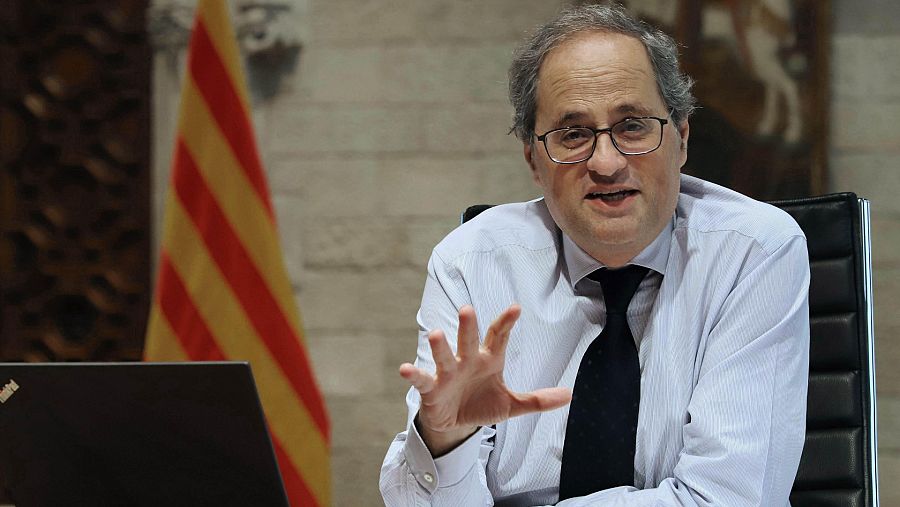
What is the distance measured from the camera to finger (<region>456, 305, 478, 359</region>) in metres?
1.13

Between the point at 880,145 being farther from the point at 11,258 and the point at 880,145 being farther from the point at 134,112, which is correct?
the point at 11,258

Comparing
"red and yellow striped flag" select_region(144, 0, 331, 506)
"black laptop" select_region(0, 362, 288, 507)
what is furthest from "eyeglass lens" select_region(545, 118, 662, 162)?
"red and yellow striped flag" select_region(144, 0, 331, 506)

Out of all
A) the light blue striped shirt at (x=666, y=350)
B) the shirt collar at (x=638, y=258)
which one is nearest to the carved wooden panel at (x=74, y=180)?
the light blue striped shirt at (x=666, y=350)

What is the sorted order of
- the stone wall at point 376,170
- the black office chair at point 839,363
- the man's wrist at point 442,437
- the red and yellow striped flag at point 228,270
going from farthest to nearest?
the stone wall at point 376,170 < the red and yellow striped flag at point 228,270 < the black office chair at point 839,363 < the man's wrist at point 442,437

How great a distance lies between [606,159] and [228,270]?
1.65 metres

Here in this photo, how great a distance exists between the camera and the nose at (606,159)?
4.91 ft

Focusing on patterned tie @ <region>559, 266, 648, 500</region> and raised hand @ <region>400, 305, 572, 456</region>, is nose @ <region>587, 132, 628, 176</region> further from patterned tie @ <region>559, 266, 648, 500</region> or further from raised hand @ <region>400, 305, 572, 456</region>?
raised hand @ <region>400, 305, 572, 456</region>

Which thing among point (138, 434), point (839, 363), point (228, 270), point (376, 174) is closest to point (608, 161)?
point (839, 363)

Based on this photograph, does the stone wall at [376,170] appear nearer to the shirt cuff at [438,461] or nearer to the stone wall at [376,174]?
the stone wall at [376,174]

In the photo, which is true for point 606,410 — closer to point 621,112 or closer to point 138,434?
point 621,112

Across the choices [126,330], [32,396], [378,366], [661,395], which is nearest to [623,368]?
[661,395]

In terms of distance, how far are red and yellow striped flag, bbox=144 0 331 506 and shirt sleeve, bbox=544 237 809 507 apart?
5.20 feet

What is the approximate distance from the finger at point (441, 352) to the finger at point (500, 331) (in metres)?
0.05

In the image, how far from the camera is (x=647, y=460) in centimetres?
147
